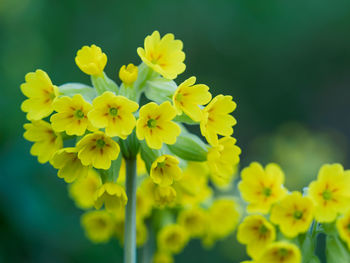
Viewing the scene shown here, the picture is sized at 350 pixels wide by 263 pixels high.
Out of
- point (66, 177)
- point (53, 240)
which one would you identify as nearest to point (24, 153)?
point (53, 240)

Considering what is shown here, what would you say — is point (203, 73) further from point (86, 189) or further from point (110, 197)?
point (110, 197)

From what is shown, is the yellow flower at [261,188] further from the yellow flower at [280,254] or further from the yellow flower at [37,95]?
the yellow flower at [37,95]

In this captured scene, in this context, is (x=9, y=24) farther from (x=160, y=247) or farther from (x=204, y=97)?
(x=204, y=97)

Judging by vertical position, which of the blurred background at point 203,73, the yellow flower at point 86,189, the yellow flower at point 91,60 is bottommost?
the yellow flower at point 86,189

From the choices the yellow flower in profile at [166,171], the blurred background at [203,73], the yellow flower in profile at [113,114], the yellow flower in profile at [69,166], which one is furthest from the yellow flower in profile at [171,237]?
the blurred background at [203,73]

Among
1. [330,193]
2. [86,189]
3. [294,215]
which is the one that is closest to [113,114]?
[294,215]

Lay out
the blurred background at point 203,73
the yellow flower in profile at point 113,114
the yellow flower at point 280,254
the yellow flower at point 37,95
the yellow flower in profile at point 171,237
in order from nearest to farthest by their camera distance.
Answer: the yellow flower at point 280,254, the yellow flower in profile at point 113,114, the yellow flower at point 37,95, the yellow flower in profile at point 171,237, the blurred background at point 203,73
